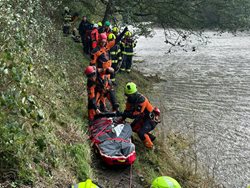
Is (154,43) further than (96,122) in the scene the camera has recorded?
Yes

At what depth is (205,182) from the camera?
706 centimetres

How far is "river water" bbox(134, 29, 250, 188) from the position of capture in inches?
344

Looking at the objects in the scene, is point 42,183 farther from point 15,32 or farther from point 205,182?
point 205,182

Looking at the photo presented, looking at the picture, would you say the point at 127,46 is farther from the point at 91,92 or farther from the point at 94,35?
the point at 91,92

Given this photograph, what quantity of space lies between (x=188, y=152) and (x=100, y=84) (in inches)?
109

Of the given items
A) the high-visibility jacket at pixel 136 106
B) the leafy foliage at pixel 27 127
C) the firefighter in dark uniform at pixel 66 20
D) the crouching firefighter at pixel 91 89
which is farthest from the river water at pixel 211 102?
the firefighter in dark uniform at pixel 66 20

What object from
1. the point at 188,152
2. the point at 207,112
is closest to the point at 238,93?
the point at 207,112

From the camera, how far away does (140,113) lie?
26.0ft

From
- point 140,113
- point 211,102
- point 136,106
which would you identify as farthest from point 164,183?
point 211,102

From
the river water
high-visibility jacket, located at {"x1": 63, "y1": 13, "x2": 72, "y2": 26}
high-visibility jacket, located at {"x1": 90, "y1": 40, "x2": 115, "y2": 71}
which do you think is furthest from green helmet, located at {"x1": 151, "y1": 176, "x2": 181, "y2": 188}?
high-visibility jacket, located at {"x1": 63, "y1": 13, "x2": 72, "y2": 26}

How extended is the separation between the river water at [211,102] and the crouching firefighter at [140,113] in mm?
1081

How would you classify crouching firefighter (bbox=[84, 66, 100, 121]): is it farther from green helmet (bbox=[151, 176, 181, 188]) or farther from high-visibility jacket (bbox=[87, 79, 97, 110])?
green helmet (bbox=[151, 176, 181, 188])

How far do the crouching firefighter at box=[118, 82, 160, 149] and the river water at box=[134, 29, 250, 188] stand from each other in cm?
108

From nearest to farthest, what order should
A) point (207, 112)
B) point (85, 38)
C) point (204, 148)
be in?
point (204, 148) < point (207, 112) < point (85, 38)
